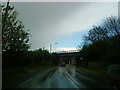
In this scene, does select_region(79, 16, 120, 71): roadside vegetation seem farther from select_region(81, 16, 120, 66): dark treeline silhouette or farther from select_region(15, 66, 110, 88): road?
select_region(15, 66, 110, 88): road

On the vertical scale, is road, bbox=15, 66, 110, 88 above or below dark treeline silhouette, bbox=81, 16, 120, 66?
below

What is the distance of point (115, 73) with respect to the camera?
1791 cm

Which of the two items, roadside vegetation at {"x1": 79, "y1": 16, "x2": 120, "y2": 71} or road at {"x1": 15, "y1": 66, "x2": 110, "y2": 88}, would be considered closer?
road at {"x1": 15, "y1": 66, "x2": 110, "y2": 88}

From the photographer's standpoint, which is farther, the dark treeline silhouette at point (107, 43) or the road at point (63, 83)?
the dark treeline silhouette at point (107, 43)

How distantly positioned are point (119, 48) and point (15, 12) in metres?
18.4

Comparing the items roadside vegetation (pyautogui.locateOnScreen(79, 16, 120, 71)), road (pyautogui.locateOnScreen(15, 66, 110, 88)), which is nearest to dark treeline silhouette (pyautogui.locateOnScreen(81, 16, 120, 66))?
roadside vegetation (pyautogui.locateOnScreen(79, 16, 120, 71))

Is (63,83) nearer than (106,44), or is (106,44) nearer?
(63,83)

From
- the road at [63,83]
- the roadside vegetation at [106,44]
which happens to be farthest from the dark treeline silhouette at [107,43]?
the road at [63,83]

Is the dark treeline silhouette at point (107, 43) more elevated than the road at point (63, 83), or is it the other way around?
the dark treeline silhouette at point (107, 43)

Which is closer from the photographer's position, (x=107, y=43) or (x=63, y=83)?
(x=63, y=83)

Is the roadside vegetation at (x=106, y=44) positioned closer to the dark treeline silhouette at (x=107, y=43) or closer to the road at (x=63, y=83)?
the dark treeline silhouette at (x=107, y=43)

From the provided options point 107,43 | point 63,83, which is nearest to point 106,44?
point 107,43

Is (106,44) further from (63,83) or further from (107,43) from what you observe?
(63,83)

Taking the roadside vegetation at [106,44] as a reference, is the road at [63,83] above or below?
below
